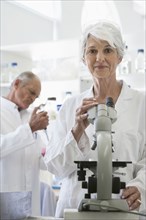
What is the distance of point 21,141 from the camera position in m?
2.02

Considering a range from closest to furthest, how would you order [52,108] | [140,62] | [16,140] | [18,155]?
[16,140], [18,155], [140,62], [52,108]

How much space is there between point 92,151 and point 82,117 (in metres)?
0.19

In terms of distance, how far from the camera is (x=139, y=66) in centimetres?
277

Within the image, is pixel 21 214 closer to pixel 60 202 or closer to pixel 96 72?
pixel 60 202

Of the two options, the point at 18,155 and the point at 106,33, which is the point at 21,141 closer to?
the point at 18,155

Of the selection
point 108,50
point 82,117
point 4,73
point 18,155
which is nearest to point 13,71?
point 4,73

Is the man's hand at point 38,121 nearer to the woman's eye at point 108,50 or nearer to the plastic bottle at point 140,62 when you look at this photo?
the woman's eye at point 108,50

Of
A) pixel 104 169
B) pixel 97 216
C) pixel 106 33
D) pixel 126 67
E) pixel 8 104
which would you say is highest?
pixel 126 67

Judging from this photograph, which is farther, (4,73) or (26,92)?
(4,73)

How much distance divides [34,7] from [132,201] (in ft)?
10.1

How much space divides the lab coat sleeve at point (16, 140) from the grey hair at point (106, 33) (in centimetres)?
83

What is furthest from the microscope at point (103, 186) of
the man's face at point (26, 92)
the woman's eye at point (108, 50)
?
the man's face at point (26, 92)

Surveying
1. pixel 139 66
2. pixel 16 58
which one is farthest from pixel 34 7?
pixel 139 66

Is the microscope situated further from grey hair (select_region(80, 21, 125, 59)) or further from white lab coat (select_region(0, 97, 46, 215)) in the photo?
white lab coat (select_region(0, 97, 46, 215))
